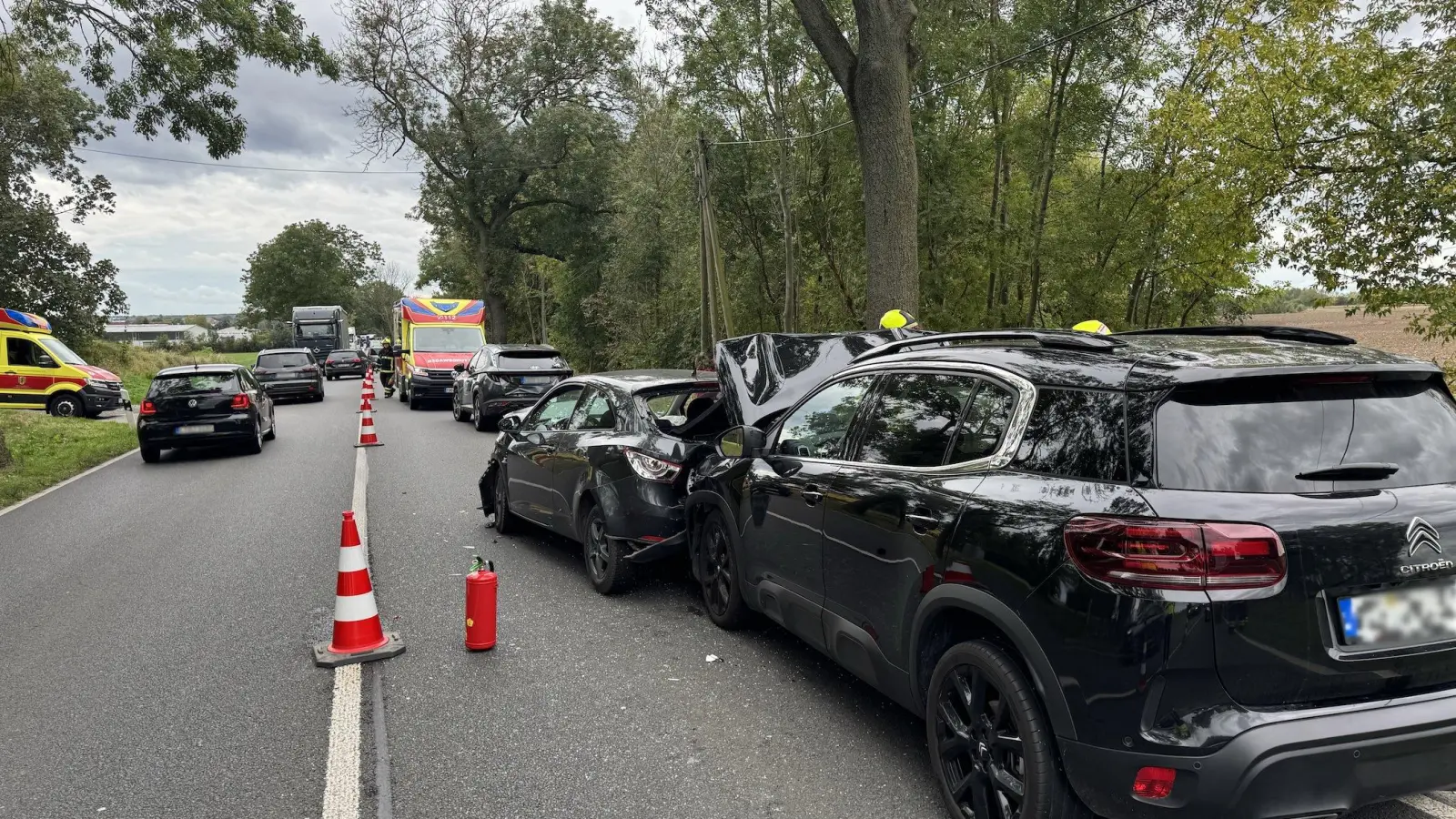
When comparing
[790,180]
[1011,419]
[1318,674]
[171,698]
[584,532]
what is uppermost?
[790,180]

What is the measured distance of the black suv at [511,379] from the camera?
16.8m

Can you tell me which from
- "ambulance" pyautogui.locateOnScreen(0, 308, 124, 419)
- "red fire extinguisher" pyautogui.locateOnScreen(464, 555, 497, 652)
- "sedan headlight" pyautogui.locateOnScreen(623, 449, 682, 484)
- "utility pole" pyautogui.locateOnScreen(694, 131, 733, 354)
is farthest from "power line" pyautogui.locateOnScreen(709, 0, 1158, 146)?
"ambulance" pyautogui.locateOnScreen(0, 308, 124, 419)

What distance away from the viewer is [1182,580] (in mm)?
2439

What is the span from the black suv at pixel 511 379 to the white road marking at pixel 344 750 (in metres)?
11.7

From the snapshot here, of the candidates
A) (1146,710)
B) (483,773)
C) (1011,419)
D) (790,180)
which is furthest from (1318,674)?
(790,180)

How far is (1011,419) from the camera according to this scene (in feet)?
10.4

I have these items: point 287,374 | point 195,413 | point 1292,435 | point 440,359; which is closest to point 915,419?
point 1292,435

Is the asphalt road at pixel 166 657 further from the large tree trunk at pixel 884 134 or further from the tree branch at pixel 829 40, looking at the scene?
the tree branch at pixel 829 40

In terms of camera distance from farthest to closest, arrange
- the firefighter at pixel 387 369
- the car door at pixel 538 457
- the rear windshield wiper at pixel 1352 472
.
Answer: the firefighter at pixel 387 369
the car door at pixel 538 457
the rear windshield wiper at pixel 1352 472

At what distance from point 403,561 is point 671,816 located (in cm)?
458

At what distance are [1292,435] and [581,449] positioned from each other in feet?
15.5

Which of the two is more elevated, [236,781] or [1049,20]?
[1049,20]

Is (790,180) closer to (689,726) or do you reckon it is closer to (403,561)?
(403,561)

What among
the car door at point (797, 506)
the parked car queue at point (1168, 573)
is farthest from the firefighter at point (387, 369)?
the parked car queue at point (1168, 573)
